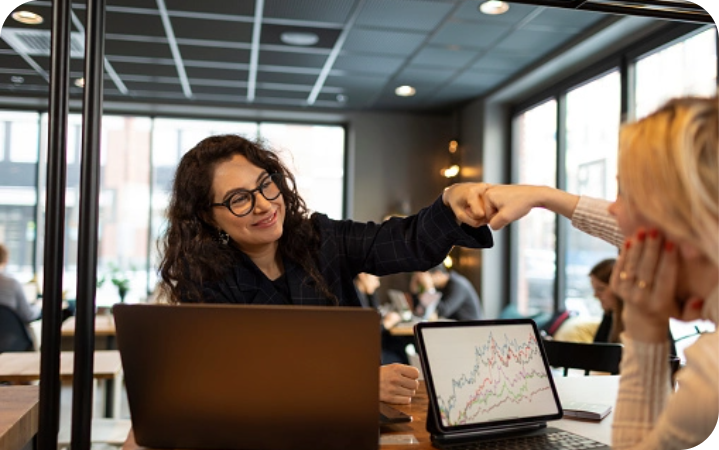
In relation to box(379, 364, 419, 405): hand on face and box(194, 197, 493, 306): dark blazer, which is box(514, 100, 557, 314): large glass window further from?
box(379, 364, 419, 405): hand on face

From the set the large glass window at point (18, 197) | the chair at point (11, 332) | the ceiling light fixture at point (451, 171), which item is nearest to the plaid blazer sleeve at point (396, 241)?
the chair at point (11, 332)

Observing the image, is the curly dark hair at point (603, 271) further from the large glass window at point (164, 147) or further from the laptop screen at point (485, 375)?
the large glass window at point (164, 147)

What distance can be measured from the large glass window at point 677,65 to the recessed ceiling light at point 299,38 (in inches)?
95.0

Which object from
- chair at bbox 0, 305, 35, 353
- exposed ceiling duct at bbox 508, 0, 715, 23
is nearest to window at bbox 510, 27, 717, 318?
exposed ceiling duct at bbox 508, 0, 715, 23

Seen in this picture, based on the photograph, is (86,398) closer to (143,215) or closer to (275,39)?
(275,39)

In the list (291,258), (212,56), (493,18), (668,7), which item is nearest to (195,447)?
(291,258)

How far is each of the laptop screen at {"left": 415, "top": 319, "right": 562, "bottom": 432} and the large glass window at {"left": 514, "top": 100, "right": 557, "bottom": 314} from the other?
4886mm

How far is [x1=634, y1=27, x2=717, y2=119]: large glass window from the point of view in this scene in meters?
4.01

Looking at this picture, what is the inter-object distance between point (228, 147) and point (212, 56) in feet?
13.8

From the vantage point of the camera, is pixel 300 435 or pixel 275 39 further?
pixel 275 39

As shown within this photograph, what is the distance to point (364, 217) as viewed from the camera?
777cm

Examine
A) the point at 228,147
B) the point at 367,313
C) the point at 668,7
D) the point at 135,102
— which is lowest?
the point at 367,313

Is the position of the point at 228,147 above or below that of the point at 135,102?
below

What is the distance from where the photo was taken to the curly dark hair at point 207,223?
1617mm
